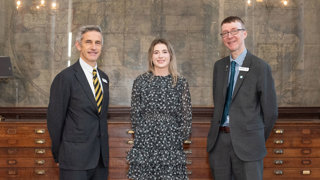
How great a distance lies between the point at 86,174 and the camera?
2830 millimetres

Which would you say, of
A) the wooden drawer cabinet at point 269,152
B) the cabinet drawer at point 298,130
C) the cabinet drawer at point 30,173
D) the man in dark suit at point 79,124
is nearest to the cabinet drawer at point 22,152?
the wooden drawer cabinet at point 269,152

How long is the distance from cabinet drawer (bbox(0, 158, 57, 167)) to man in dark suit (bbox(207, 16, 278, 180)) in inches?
118

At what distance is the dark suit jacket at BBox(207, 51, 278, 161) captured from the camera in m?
3.13

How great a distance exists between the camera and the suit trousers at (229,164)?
3094mm

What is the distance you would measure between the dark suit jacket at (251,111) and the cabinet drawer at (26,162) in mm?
3008

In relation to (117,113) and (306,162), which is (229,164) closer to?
(306,162)

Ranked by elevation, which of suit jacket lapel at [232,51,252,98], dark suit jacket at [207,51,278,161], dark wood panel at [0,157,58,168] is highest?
suit jacket lapel at [232,51,252,98]

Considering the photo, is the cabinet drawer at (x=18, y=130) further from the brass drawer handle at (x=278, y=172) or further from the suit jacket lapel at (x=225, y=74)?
the brass drawer handle at (x=278, y=172)

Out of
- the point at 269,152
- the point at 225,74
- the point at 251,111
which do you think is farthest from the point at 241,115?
the point at 269,152

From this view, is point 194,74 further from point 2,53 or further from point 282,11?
point 2,53

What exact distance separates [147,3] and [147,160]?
429 centimetres

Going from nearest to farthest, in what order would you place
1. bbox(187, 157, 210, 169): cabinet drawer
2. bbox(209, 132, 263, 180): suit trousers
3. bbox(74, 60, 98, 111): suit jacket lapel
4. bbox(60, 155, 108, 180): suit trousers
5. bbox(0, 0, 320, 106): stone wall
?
bbox(60, 155, 108, 180): suit trousers
bbox(74, 60, 98, 111): suit jacket lapel
bbox(209, 132, 263, 180): suit trousers
bbox(187, 157, 210, 169): cabinet drawer
bbox(0, 0, 320, 106): stone wall

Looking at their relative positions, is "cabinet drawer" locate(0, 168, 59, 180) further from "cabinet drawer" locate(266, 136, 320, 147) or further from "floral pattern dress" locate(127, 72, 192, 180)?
"cabinet drawer" locate(266, 136, 320, 147)

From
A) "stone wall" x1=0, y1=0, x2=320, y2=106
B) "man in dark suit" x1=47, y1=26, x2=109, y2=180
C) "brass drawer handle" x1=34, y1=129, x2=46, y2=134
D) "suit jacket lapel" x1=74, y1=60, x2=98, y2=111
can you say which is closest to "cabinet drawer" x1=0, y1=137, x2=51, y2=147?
"brass drawer handle" x1=34, y1=129, x2=46, y2=134
